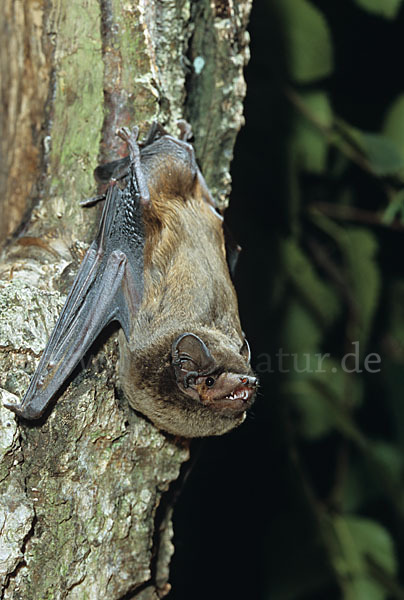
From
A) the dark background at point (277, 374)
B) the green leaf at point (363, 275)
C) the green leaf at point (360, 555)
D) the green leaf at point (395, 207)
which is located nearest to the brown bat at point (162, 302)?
the dark background at point (277, 374)

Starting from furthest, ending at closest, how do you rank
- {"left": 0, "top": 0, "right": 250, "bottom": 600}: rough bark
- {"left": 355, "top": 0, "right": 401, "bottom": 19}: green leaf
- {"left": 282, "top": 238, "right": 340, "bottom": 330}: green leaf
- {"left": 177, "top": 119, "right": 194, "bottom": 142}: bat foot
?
{"left": 282, "top": 238, "right": 340, "bottom": 330}: green leaf → {"left": 355, "top": 0, "right": 401, "bottom": 19}: green leaf → {"left": 177, "top": 119, "right": 194, "bottom": 142}: bat foot → {"left": 0, "top": 0, "right": 250, "bottom": 600}: rough bark

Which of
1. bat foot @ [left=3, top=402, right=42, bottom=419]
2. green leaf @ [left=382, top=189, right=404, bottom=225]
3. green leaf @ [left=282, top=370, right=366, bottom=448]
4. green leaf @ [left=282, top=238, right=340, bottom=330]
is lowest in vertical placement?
green leaf @ [left=282, top=370, right=366, bottom=448]

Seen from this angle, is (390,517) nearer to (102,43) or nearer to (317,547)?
(317,547)

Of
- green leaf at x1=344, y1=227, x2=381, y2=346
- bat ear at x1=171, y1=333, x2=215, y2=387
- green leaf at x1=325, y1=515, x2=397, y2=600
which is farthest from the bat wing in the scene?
green leaf at x1=325, y1=515, x2=397, y2=600

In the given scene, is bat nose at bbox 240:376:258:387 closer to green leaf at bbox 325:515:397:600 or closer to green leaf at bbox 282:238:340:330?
green leaf at bbox 282:238:340:330

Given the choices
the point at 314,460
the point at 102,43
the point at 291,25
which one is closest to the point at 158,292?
the point at 102,43

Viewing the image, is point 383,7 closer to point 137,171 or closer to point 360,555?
point 137,171

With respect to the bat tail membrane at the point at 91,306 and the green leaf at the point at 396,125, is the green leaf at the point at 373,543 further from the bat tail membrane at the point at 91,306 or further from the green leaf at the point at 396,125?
the bat tail membrane at the point at 91,306

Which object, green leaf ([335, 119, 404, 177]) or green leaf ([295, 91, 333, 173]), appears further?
green leaf ([295, 91, 333, 173])
